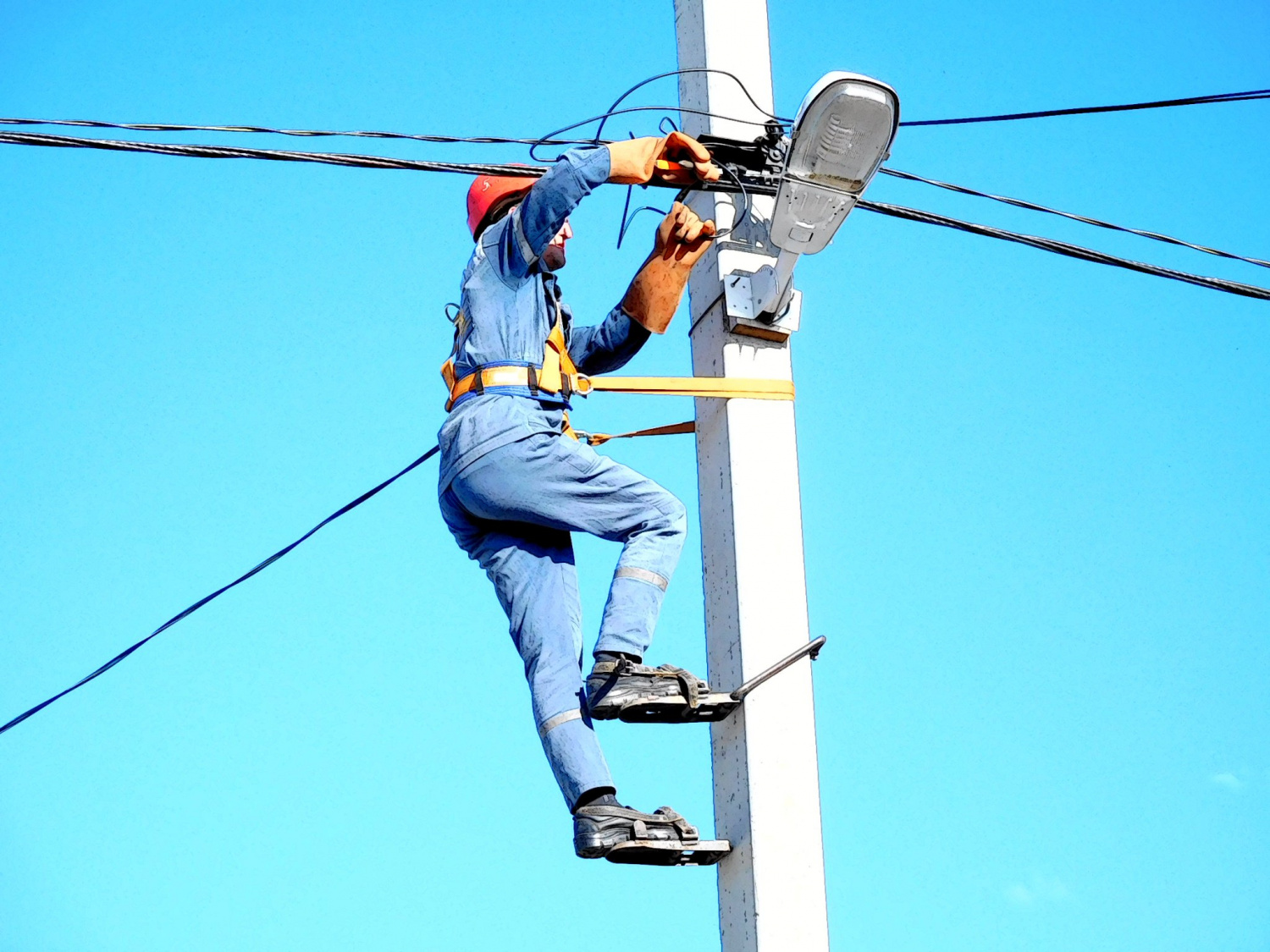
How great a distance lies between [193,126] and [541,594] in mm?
1930

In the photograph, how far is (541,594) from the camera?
5.03 m

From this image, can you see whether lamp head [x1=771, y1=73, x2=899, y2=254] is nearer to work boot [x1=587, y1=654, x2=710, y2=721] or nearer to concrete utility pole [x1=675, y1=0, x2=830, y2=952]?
concrete utility pole [x1=675, y1=0, x2=830, y2=952]

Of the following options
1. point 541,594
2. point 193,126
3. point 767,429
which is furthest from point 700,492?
point 193,126

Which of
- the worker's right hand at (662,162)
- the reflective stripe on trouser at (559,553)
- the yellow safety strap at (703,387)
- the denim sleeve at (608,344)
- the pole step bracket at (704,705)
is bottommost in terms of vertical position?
the pole step bracket at (704,705)

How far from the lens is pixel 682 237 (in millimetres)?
5434

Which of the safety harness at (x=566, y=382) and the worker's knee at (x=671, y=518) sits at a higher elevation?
the safety harness at (x=566, y=382)

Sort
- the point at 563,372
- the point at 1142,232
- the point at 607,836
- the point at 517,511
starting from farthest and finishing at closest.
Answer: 1. the point at 1142,232
2. the point at 563,372
3. the point at 517,511
4. the point at 607,836

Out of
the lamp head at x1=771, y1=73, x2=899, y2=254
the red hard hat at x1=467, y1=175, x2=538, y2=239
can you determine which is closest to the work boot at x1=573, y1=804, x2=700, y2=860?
the lamp head at x1=771, y1=73, x2=899, y2=254

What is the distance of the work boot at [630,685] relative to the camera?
15.4 ft

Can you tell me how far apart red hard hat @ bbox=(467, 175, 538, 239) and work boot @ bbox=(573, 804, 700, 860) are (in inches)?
80.1

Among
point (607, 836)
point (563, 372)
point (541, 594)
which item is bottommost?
point (607, 836)

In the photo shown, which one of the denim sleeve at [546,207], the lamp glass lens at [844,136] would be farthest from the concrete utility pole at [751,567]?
the denim sleeve at [546,207]

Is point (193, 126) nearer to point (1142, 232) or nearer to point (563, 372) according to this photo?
point (563, 372)

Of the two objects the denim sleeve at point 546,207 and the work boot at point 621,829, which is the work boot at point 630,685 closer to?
the work boot at point 621,829
